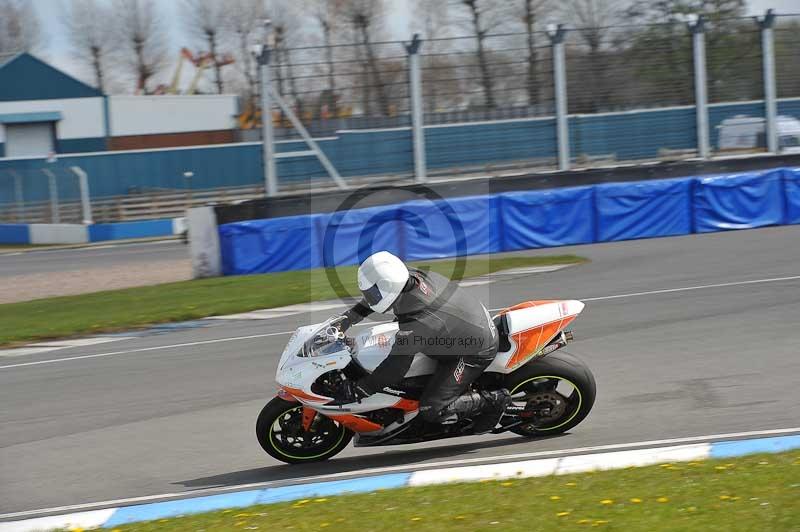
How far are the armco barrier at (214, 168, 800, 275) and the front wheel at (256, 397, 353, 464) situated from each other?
1162 cm

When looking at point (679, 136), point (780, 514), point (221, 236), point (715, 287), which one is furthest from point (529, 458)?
point (679, 136)

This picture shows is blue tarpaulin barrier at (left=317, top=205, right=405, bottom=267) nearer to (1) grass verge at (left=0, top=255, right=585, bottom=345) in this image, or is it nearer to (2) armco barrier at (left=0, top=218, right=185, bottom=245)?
(1) grass verge at (left=0, top=255, right=585, bottom=345)

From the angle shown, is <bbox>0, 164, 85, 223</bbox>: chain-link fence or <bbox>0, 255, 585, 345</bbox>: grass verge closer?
<bbox>0, 255, 585, 345</bbox>: grass verge

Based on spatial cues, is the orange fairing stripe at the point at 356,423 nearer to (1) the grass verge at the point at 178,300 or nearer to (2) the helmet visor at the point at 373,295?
(2) the helmet visor at the point at 373,295

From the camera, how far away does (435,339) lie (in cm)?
695

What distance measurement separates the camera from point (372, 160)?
71.7ft

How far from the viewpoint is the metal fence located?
21781mm

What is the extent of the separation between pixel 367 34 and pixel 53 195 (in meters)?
13.5

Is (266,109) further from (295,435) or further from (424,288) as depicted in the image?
(424,288)

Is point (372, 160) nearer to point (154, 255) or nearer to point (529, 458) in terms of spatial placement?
point (154, 255)

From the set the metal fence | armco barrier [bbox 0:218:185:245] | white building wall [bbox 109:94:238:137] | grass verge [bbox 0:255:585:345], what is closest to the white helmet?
grass verge [bbox 0:255:585:345]

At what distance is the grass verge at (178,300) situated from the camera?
48.8 feet

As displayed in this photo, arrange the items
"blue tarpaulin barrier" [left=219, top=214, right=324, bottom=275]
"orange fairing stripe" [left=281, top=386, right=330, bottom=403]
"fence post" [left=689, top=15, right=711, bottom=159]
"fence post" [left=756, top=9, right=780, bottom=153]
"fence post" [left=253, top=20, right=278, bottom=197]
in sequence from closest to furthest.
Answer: "orange fairing stripe" [left=281, top=386, right=330, bottom=403] < "blue tarpaulin barrier" [left=219, top=214, right=324, bottom=275] < "fence post" [left=253, top=20, right=278, bottom=197] < "fence post" [left=689, top=15, right=711, bottom=159] < "fence post" [left=756, top=9, right=780, bottom=153]

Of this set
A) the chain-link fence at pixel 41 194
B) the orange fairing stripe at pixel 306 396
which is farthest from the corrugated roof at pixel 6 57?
the orange fairing stripe at pixel 306 396
